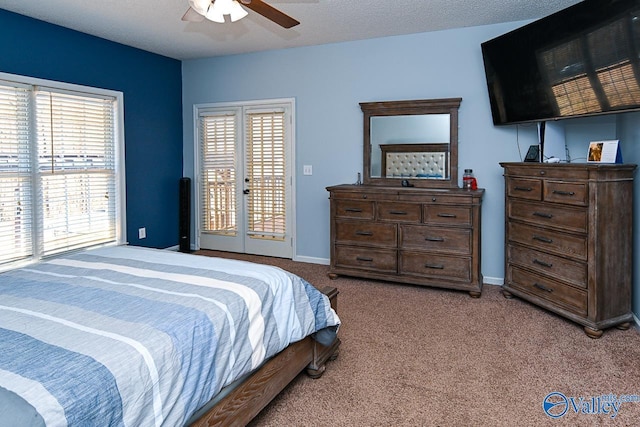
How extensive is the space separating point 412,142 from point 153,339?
3.58m

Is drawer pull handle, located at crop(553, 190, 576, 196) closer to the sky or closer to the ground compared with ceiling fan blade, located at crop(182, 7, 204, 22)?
closer to the ground

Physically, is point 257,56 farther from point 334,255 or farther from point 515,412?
point 515,412

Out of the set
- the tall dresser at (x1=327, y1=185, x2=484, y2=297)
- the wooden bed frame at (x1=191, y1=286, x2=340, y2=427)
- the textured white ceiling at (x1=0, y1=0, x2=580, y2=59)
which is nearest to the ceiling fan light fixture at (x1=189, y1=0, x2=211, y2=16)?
the textured white ceiling at (x1=0, y1=0, x2=580, y2=59)

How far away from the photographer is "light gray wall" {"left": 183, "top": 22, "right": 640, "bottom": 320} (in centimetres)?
424

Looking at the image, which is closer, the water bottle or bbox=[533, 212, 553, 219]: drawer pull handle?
bbox=[533, 212, 553, 219]: drawer pull handle

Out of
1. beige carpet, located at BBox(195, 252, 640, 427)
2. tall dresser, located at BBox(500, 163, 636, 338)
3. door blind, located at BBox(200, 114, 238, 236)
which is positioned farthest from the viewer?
door blind, located at BBox(200, 114, 238, 236)

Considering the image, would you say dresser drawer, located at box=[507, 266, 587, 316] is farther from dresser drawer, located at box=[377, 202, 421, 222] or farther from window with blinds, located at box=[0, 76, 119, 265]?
window with blinds, located at box=[0, 76, 119, 265]

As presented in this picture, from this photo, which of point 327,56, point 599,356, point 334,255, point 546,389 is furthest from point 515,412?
point 327,56

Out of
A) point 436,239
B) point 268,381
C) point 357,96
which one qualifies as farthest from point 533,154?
point 268,381

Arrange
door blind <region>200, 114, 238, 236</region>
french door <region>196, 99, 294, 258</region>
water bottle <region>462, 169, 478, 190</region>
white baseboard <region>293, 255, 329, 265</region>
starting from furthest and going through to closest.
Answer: door blind <region>200, 114, 238, 236</region>, french door <region>196, 99, 294, 258</region>, white baseboard <region>293, 255, 329, 265</region>, water bottle <region>462, 169, 478, 190</region>

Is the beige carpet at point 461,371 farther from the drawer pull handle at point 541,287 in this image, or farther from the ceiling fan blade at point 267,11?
the ceiling fan blade at point 267,11

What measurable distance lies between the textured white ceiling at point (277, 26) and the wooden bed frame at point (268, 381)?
250 centimetres

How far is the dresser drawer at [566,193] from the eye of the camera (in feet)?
10.0

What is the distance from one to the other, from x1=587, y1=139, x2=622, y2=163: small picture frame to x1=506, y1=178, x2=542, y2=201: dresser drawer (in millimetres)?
426
